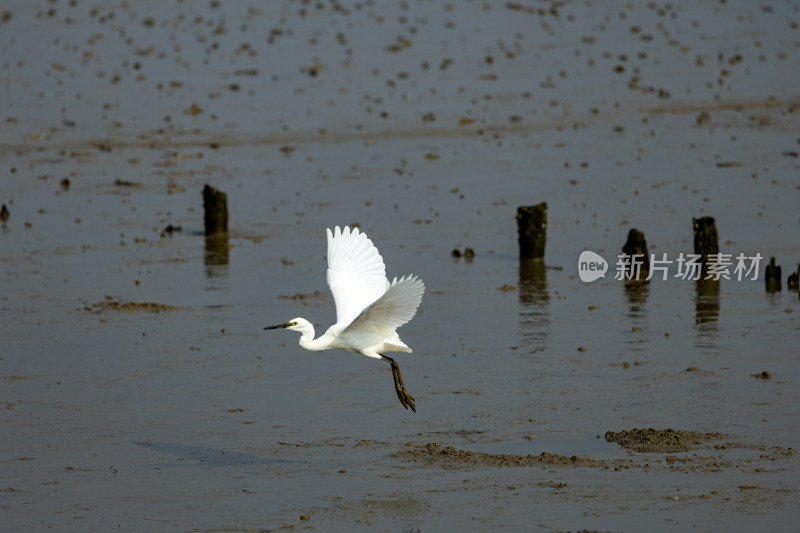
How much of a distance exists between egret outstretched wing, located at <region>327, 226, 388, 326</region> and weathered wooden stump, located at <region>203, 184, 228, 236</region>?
9.55 meters

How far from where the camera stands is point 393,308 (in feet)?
36.8

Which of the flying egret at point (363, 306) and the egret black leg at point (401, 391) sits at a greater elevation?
the flying egret at point (363, 306)

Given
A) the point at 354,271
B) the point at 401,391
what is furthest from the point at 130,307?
the point at 401,391

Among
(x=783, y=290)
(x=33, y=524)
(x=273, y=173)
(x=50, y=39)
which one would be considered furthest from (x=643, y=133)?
(x=50, y=39)

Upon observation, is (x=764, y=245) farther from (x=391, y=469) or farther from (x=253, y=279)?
(x=391, y=469)

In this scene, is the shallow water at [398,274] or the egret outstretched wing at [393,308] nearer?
the egret outstretched wing at [393,308]

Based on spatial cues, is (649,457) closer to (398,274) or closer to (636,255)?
(636,255)

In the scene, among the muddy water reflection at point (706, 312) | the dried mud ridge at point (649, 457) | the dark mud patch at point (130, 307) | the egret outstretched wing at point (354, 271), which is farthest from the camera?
the dark mud patch at point (130, 307)

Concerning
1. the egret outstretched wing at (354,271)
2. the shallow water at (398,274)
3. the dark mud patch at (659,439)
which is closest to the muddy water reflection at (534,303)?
the shallow water at (398,274)

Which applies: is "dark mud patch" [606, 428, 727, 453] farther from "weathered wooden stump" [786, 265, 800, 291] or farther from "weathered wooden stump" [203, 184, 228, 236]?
"weathered wooden stump" [203, 184, 228, 236]

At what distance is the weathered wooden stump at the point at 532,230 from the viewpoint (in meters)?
19.5

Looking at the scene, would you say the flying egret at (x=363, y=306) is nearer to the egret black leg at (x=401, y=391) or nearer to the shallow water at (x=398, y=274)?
the egret black leg at (x=401, y=391)

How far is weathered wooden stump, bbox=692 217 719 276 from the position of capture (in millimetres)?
18500

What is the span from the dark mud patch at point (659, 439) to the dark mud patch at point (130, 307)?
25.7 feet
